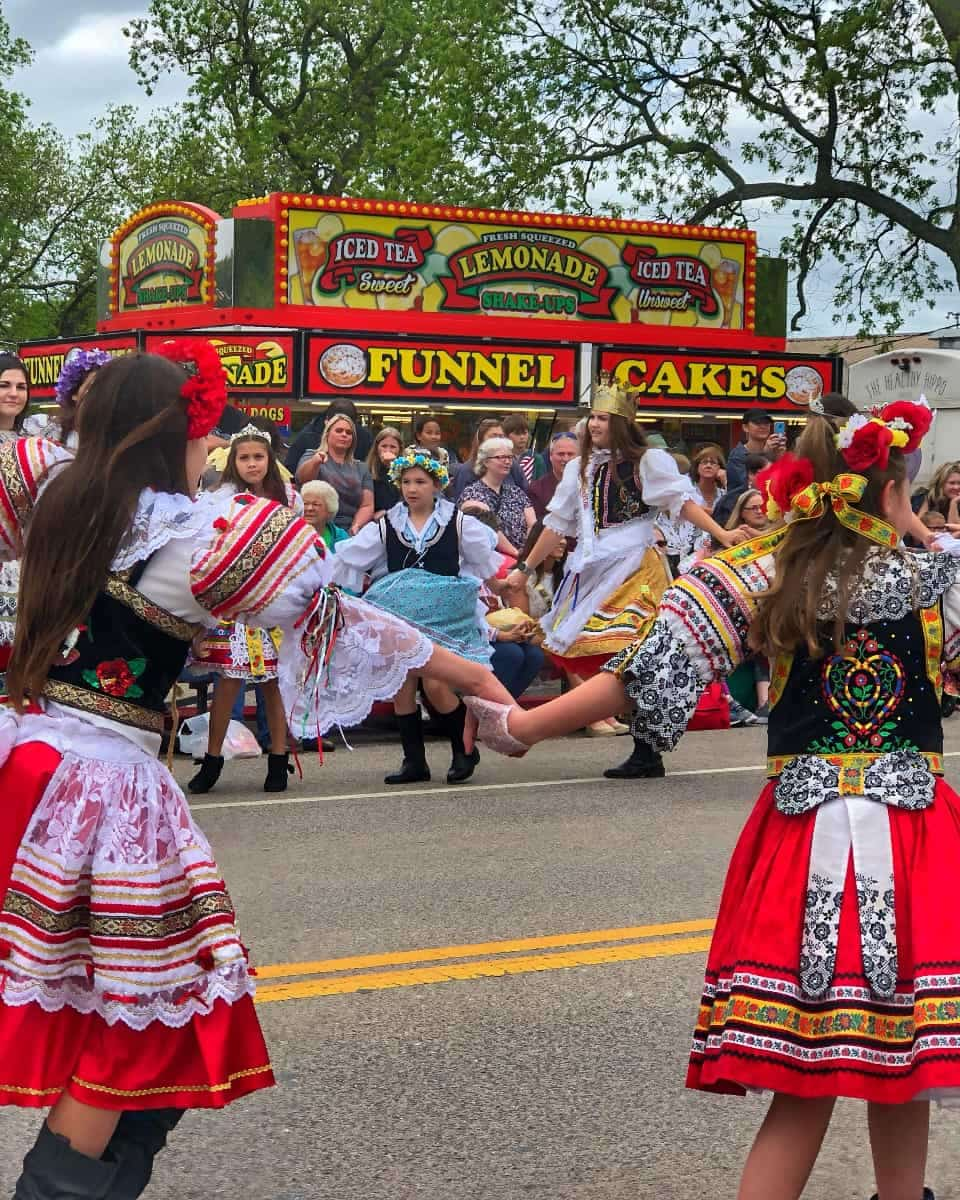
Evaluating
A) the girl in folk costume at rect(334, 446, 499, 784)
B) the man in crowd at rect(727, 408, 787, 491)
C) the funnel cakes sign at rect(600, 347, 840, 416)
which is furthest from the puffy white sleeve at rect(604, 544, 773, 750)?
the funnel cakes sign at rect(600, 347, 840, 416)

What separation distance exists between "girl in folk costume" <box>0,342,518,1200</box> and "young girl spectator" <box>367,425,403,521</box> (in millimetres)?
9456

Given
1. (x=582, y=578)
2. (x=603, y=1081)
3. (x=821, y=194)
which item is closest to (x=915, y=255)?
(x=821, y=194)

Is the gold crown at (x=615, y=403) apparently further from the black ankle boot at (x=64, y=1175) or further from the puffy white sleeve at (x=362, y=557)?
the black ankle boot at (x=64, y=1175)

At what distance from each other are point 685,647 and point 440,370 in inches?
653

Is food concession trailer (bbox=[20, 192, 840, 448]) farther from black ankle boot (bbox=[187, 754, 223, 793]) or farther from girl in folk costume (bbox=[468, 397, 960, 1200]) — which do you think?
girl in folk costume (bbox=[468, 397, 960, 1200])

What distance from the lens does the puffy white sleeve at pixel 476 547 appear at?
988 cm

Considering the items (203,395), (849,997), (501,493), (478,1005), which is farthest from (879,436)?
(501,493)

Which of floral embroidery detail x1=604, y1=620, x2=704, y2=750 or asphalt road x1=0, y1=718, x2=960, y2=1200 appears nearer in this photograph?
floral embroidery detail x1=604, y1=620, x2=704, y2=750

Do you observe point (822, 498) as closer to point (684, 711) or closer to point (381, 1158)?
point (684, 711)

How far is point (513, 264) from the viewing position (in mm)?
22500

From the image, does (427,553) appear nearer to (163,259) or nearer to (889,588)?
(889,588)

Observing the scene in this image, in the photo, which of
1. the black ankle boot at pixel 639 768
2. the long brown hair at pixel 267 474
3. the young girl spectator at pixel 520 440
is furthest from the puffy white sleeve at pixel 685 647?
the young girl spectator at pixel 520 440

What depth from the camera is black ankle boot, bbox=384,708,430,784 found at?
967 centimetres

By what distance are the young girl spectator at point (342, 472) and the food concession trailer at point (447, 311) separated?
20.5ft
